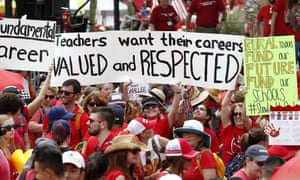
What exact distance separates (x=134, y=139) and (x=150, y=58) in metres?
3.95

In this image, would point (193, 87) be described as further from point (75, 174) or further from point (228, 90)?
point (75, 174)

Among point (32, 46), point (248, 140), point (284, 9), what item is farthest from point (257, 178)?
point (284, 9)

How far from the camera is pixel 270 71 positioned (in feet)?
41.8

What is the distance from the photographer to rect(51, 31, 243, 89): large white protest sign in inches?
520

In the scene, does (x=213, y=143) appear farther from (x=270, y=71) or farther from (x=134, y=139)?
(x=134, y=139)

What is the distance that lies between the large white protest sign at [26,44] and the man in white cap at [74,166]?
5464mm

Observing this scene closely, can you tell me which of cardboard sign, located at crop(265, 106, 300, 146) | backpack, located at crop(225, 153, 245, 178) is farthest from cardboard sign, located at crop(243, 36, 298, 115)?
cardboard sign, located at crop(265, 106, 300, 146)

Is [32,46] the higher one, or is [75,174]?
[32,46]

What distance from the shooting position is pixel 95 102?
40.9ft

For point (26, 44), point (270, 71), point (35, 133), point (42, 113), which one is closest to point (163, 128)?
point (270, 71)

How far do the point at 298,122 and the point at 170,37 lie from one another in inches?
119

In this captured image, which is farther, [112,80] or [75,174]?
[112,80]

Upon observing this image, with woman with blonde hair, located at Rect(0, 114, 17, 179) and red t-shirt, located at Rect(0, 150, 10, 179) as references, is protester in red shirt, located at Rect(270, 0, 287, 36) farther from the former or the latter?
red t-shirt, located at Rect(0, 150, 10, 179)

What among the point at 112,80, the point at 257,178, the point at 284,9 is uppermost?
the point at 284,9
